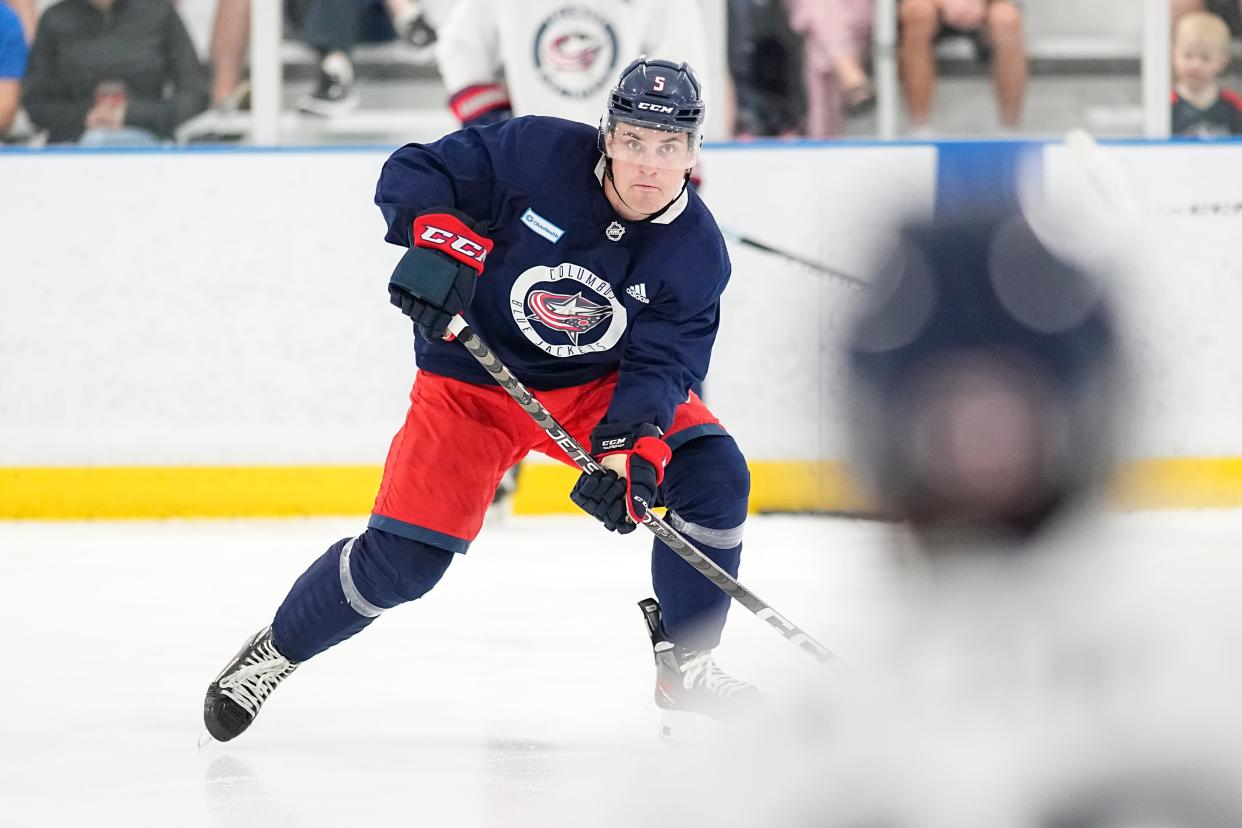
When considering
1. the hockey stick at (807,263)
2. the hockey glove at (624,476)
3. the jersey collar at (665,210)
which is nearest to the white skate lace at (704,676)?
the hockey glove at (624,476)

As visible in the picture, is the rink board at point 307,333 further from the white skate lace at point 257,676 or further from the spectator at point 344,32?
the white skate lace at point 257,676

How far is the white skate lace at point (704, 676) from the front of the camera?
218 centimetres

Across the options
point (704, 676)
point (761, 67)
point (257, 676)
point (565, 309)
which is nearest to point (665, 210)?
point (565, 309)

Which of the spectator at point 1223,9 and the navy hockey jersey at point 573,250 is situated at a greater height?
the spectator at point 1223,9

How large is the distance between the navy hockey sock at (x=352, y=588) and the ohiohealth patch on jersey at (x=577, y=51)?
215cm

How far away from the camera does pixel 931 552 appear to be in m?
3.79

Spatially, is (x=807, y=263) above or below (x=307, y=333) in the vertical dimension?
above

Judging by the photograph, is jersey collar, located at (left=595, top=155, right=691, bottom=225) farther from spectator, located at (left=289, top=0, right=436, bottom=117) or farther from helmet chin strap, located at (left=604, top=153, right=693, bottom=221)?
spectator, located at (left=289, top=0, right=436, bottom=117)

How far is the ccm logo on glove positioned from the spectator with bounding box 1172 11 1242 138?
2845mm

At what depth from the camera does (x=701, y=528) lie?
214 cm

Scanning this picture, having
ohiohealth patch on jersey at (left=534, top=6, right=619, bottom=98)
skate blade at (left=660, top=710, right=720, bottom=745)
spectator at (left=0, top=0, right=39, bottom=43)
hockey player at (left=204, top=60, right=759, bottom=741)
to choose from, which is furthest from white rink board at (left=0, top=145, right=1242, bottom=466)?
skate blade at (left=660, top=710, right=720, bottom=745)

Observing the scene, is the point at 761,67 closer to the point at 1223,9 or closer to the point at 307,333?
the point at 1223,9

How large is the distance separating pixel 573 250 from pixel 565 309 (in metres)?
0.08

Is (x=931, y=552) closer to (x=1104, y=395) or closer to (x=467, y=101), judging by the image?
(x=1104, y=395)
